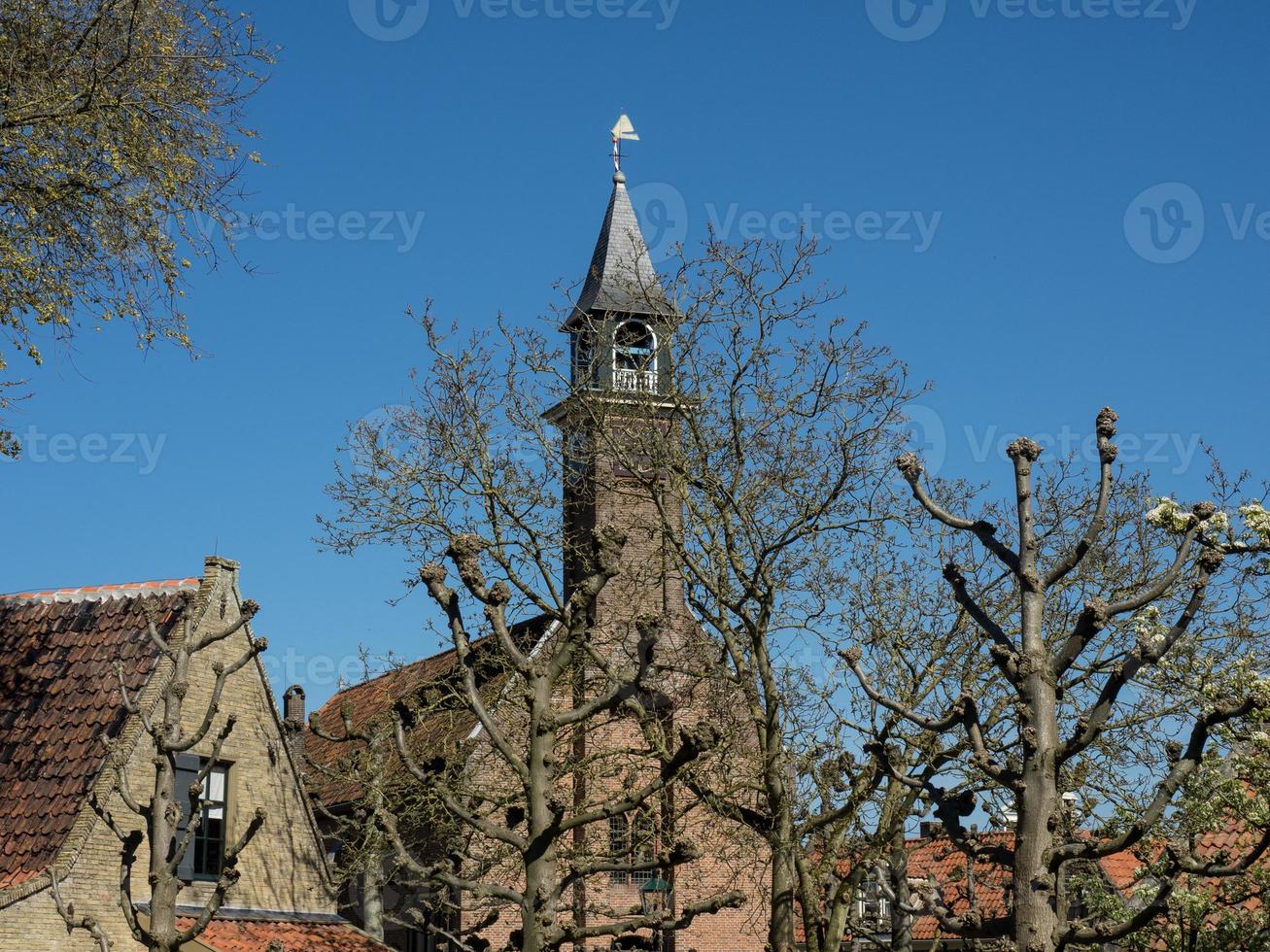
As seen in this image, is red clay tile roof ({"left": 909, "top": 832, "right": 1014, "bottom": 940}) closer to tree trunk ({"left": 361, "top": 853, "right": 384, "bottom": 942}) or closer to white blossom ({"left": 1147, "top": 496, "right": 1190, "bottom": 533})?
white blossom ({"left": 1147, "top": 496, "right": 1190, "bottom": 533})

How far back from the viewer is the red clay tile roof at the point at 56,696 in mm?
20797

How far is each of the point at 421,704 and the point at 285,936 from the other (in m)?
6.42

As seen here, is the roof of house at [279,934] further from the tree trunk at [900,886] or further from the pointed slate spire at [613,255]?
the pointed slate spire at [613,255]

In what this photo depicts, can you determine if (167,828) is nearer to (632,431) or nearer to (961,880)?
(632,431)

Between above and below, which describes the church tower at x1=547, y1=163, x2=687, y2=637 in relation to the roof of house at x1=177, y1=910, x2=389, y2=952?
above

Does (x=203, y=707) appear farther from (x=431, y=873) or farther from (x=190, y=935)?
(x=431, y=873)

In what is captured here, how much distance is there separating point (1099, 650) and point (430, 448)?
1218cm

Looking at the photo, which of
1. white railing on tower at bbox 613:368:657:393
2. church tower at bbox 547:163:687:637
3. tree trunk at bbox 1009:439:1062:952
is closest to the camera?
tree trunk at bbox 1009:439:1062:952

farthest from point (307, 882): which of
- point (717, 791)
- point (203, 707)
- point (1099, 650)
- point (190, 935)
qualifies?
point (1099, 650)

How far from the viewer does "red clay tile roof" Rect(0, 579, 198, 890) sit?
20797 millimetres

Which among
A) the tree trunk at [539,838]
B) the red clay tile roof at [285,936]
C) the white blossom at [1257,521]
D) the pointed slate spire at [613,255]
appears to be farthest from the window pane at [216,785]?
the pointed slate spire at [613,255]

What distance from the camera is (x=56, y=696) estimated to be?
22891mm

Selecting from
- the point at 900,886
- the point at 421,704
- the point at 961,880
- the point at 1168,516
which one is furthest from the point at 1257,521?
the point at 421,704

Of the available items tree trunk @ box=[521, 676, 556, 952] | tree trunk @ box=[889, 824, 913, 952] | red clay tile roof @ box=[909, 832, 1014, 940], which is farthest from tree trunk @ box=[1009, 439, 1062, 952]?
red clay tile roof @ box=[909, 832, 1014, 940]
